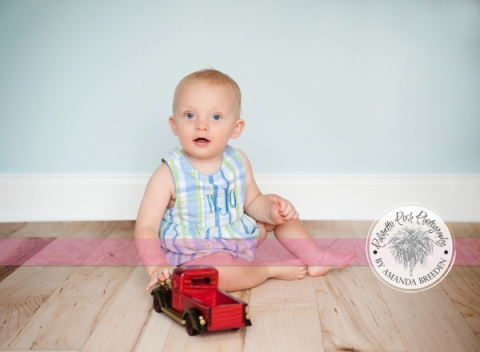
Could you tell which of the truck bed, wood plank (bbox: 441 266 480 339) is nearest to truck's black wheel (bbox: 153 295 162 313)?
the truck bed

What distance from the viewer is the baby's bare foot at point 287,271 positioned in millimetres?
1417

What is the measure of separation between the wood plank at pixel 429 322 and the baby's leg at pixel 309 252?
0.15 m

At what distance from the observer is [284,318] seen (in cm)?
117

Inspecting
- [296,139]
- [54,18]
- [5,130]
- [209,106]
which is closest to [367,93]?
[296,139]

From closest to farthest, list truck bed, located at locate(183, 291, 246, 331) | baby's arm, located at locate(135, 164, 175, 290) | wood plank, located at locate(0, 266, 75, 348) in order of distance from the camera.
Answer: truck bed, located at locate(183, 291, 246, 331)
wood plank, located at locate(0, 266, 75, 348)
baby's arm, located at locate(135, 164, 175, 290)

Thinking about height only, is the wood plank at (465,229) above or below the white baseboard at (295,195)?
below

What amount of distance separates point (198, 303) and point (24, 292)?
0.47 meters

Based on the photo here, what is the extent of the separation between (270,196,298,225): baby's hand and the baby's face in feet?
0.62

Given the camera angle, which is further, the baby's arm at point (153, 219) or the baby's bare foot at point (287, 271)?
the baby's bare foot at point (287, 271)

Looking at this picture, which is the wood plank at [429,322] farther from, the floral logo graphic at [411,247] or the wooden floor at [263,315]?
the floral logo graphic at [411,247]

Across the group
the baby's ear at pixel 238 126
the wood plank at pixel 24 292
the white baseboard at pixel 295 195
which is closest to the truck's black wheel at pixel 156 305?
the wood plank at pixel 24 292

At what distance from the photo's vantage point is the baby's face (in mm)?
1357

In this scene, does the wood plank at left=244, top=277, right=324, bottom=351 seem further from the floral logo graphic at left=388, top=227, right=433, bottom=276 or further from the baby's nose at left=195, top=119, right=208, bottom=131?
the baby's nose at left=195, top=119, right=208, bottom=131

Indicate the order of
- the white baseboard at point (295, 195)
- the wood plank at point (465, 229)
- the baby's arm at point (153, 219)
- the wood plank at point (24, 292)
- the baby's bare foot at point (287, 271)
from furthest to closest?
the white baseboard at point (295, 195) → the wood plank at point (465, 229) → the baby's bare foot at point (287, 271) → the baby's arm at point (153, 219) → the wood plank at point (24, 292)
